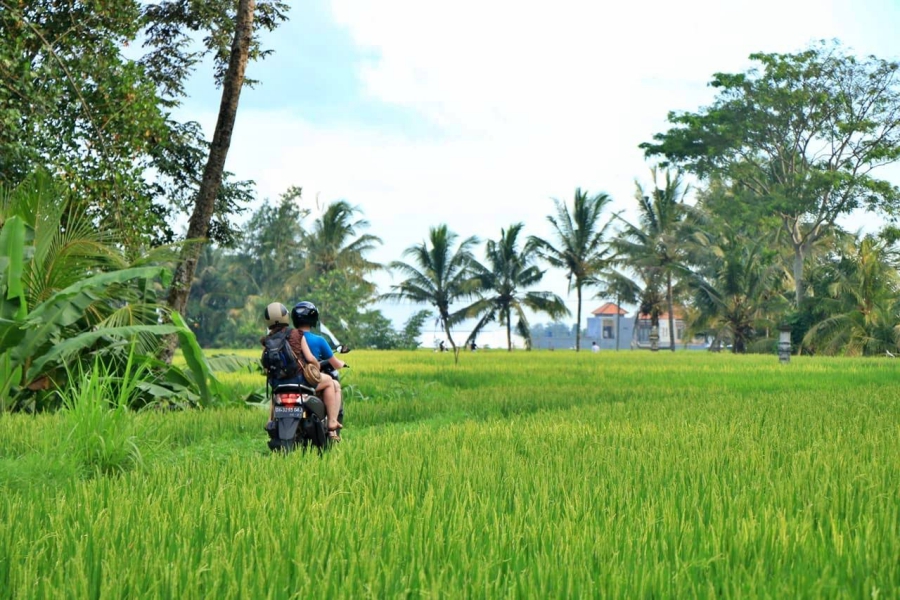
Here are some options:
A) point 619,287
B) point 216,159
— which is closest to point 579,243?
point 619,287

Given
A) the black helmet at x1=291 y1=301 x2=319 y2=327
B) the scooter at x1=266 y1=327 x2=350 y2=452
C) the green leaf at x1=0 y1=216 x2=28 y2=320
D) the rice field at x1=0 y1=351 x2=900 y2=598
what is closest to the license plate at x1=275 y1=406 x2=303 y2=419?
the scooter at x1=266 y1=327 x2=350 y2=452

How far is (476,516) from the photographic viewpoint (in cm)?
348

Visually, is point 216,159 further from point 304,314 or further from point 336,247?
point 336,247

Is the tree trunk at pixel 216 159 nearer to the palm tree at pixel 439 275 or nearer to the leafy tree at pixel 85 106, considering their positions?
the leafy tree at pixel 85 106

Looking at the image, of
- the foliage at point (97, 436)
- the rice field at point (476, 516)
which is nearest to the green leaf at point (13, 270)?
the rice field at point (476, 516)

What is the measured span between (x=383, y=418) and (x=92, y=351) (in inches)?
117

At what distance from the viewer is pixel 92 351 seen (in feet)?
29.6

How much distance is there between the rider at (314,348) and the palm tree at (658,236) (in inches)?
1254

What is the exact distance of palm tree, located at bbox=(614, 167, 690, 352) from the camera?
1452 inches

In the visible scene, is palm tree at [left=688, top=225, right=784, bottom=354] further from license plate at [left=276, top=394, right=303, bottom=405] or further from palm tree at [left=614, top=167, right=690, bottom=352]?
license plate at [left=276, top=394, right=303, bottom=405]

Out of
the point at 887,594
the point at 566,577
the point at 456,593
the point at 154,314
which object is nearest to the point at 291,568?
the point at 456,593

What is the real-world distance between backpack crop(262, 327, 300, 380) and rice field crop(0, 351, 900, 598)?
53 centimetres

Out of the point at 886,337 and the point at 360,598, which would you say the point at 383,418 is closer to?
the point at 360,598

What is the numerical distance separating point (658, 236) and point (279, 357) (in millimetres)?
32931
